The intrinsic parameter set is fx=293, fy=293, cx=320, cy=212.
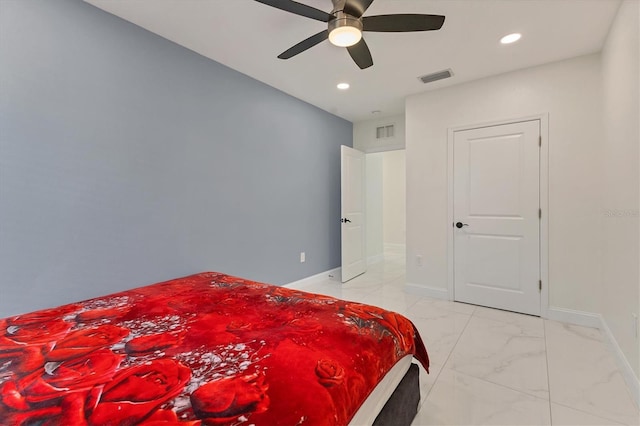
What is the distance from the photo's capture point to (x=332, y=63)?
2.90 metres

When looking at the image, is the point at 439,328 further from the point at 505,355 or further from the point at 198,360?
the point at 198,360

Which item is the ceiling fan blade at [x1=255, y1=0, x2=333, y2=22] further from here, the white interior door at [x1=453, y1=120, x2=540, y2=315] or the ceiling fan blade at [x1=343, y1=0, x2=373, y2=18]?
the white interior door at [x1=453, y1=120, x2=540, y2=315]

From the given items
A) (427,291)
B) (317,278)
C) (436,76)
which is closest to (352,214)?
(317,278)

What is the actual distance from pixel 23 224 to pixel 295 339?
1908 millimetres

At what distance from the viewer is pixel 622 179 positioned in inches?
80.9

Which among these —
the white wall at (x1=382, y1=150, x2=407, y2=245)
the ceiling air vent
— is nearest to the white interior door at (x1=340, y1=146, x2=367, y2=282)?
the ceiling air vent

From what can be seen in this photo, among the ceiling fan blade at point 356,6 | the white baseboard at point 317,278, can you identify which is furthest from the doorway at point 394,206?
the ceiling fan blade at point 356,6

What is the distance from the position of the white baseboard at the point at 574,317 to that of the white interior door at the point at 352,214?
236cm

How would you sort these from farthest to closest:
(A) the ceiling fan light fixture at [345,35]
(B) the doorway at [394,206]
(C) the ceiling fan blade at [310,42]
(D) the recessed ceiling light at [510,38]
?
1. (B) the doorway at [394,206]
2. (D) the recessed ceiling light at [510,38]
3. (C) the ceiling fan blade at [310,42]
4. (A) the ceiling fan light fixture at [345,35]

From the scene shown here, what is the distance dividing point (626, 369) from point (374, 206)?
13.3ft

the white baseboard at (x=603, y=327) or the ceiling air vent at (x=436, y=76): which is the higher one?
the ceiling air vent at (x=436, y=76)

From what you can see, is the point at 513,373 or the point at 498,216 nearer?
the point at 513,373

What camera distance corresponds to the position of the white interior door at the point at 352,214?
4.31 metres

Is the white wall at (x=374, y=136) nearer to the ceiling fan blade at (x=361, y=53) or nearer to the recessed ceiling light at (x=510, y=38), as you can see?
the recessed ceiling light at (x=510, y=38)
